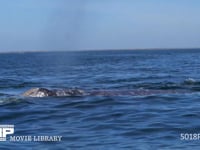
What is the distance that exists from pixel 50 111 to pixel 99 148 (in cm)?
727

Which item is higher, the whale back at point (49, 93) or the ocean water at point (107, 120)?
the whale back at point (49, 93)

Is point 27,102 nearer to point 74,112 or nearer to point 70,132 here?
point 74,112

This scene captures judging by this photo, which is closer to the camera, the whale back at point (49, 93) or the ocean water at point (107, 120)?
the ocean water at point (107, 120)

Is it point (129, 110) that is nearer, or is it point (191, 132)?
point (191, 132)

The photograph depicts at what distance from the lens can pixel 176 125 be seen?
15.6 metres

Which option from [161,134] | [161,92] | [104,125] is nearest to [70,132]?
[104,125]
